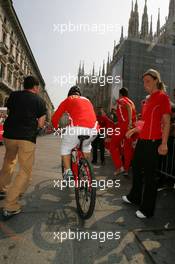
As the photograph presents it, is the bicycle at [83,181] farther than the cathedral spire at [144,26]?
No

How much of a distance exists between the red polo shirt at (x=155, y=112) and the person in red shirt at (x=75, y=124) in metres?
0.80

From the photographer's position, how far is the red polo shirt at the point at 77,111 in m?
3.72

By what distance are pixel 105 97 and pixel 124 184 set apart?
7242 cm

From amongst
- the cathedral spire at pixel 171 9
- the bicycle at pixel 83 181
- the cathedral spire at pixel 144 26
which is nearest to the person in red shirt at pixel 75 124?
the bicycle at pixel 83 181

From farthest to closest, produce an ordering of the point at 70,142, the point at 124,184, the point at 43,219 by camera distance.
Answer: the point at 124,184 → the point at 70,142 → the point at 43,219

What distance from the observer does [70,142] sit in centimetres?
380

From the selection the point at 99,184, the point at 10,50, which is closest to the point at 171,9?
the point at 10,50

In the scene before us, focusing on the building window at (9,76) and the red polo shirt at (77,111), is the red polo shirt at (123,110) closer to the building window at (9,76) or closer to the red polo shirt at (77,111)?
the red polo shirt at (77,111)

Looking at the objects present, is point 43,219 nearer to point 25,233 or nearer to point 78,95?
point 25,233

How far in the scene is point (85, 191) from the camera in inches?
132

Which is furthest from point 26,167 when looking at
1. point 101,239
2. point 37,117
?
point 101,239

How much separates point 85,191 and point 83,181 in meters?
0.16

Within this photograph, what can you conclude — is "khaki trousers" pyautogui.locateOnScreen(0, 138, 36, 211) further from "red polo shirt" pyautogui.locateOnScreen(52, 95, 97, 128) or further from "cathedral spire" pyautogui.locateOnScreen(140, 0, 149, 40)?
"cathedral spire" pyautogui.locateOnScreen(140, 0, 149, 40)

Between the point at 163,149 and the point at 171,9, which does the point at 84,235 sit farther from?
the point at 171,9
